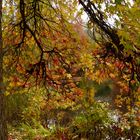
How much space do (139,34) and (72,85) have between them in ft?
17.1

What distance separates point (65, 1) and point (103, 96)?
1892 centimetres

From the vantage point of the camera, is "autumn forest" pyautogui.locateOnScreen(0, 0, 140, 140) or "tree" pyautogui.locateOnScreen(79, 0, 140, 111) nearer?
"tree" pyautogui.locateOnScreen(79, 0, 140, 111)

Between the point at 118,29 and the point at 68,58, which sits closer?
the point at 118,29

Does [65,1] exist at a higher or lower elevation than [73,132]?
higher

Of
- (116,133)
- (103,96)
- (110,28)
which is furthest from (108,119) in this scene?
(103,96)

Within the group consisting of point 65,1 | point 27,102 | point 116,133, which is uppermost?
point 65,1

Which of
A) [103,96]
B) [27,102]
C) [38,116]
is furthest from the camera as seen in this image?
[103,96]

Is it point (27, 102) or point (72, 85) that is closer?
point (72, 85)

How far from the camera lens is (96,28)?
597 centimetres

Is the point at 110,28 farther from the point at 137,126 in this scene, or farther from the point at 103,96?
the point at 103,96

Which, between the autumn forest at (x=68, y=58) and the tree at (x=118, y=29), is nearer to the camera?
the tree at (x=118, y=29)

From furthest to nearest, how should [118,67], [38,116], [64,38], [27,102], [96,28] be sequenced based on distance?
[27,102] < [38,116] < [64,38] < [118,67] < [96,28]

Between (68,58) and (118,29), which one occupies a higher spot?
(68,58)

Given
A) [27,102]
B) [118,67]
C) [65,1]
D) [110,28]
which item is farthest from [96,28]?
[27,102]
